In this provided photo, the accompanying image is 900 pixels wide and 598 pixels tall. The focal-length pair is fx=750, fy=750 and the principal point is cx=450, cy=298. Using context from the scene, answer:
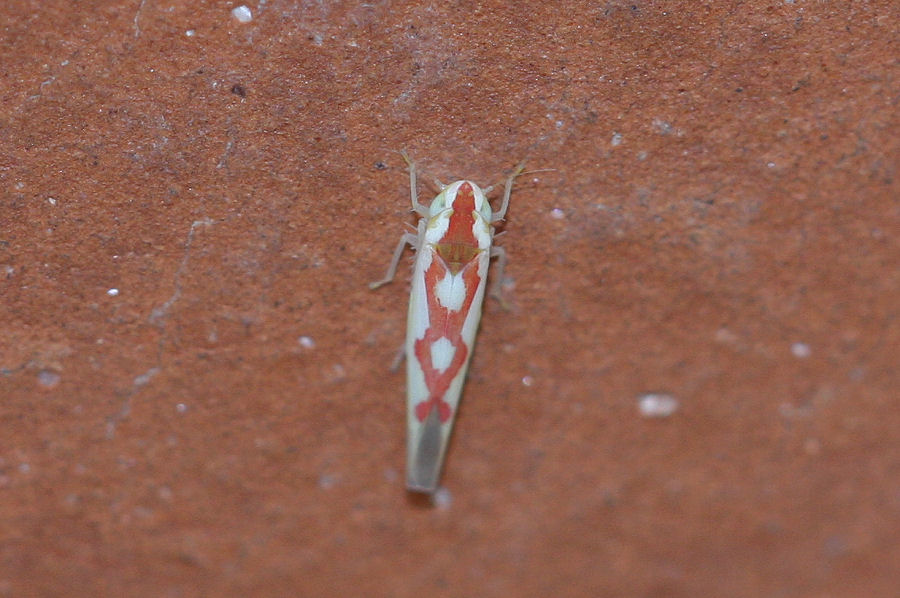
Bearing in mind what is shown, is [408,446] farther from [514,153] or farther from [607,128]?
[607,128]

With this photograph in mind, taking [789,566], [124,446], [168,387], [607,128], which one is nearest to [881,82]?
[607,128]

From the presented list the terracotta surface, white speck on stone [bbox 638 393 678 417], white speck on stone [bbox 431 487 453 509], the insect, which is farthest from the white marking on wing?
white speck on stone [bbox 638 393 678 417]

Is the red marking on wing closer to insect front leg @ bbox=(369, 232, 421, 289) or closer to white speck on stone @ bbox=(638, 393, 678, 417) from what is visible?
insect front leg @ bbox=(369, 232, 421, 289)

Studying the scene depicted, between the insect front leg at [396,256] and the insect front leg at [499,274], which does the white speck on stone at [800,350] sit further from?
the insect front leg at [396,256]

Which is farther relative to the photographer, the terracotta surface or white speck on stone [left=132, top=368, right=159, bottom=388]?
white speck on stone [left=132, top=368, right=159, bottom=388]

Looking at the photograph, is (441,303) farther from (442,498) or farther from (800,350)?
(800,350)

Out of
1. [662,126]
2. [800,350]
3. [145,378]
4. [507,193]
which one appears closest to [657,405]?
[800,350]

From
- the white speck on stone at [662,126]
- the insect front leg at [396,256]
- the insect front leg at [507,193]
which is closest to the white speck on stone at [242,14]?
the insect front leg at [396,256]
